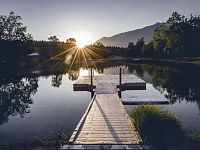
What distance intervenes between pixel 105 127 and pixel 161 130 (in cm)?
312

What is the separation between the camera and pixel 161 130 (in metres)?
14.1

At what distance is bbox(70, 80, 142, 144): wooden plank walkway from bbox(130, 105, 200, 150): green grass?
2.78 feet

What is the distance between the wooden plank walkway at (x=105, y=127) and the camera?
11.0 meters

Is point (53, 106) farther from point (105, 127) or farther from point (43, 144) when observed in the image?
point (105, 127)

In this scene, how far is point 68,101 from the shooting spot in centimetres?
2664

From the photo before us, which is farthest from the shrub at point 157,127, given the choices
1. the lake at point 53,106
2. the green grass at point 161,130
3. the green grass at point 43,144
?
the green grass at point 43,144

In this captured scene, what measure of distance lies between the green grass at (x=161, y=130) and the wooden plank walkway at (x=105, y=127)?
0.85 metres

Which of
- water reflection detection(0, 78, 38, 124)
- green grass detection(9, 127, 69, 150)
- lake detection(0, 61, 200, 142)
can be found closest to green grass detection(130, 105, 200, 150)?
lake detection(0, 61, 200, 142)

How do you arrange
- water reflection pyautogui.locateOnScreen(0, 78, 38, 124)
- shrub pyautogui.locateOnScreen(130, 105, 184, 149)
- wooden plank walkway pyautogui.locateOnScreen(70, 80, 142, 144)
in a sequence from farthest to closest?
water reflection pyautogui.locateOnScreen(0, 78, 38, 124), shrub pyautogui.locateOnScreen(130, 105, 184, 149), wooden plank walkway pyautogui.locateOnScreen(70, 80, 142, 144)

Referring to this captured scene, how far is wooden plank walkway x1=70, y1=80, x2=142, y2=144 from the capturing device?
10969 millimetres

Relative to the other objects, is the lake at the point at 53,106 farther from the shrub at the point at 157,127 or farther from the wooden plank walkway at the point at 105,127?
the shrub at the point at 157,127

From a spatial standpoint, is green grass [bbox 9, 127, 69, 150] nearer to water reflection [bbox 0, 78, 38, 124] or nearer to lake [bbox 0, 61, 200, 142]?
lake [bbox 0, 61, 200, 142]

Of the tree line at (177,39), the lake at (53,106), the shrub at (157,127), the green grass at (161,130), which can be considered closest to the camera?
the green grass at (161,130)

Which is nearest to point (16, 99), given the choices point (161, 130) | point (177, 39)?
point (161, 130)
